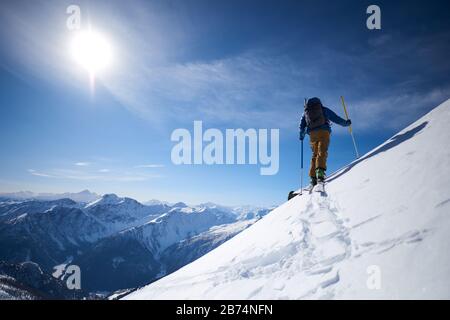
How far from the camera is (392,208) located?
20.4 ft

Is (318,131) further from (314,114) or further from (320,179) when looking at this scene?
(320,179)

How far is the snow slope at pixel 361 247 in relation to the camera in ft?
13.9

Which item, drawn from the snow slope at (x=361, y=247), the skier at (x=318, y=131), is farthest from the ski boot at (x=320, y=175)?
the snow slope at (x=361, y=247)

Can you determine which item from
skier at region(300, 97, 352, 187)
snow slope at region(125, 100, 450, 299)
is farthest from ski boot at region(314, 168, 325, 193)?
snow slope at region(125, 100, 450, 299)

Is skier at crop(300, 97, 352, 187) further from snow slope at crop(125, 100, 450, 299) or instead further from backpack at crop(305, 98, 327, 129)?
snow slope at crop(125, 100, 450, 299)

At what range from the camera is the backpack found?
1230 centimetres

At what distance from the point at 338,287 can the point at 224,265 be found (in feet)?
10.9

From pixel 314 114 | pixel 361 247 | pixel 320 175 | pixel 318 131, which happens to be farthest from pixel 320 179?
pixel 361 247

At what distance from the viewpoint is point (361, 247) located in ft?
17.5

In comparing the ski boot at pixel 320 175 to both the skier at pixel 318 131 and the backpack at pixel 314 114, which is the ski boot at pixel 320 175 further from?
the backpack at pixel 314 114

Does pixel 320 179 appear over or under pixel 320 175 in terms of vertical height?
under

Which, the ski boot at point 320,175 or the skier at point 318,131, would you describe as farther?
the skier at point 318,131

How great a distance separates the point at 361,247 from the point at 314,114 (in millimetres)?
8213
